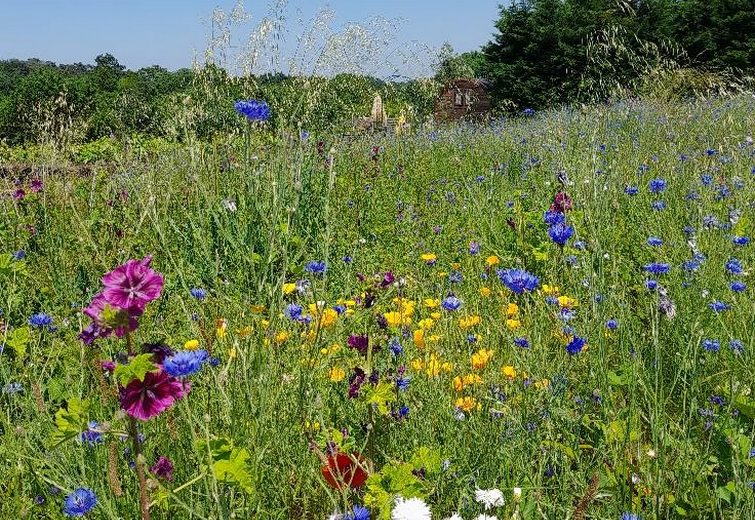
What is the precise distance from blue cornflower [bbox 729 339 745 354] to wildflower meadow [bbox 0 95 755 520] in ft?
0.08

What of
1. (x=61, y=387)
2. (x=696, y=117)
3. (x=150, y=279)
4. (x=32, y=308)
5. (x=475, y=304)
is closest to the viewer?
(x=150, y=279)

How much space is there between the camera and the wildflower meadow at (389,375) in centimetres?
110

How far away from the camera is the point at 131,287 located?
90 centimetres

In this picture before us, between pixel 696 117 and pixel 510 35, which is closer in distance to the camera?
pixel 696 117

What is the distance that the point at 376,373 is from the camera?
1613 mm

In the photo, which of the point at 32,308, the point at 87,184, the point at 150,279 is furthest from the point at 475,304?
the point at 87,184

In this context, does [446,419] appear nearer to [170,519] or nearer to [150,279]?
[170,519]

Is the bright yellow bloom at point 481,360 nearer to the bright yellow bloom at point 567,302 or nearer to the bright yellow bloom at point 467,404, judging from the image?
the bright yellow bloom at point 467,404

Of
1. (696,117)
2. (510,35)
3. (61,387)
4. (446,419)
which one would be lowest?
(61,387)

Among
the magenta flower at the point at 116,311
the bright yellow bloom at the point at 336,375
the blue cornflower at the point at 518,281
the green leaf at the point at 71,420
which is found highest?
the magenta flower at the point at 116,311

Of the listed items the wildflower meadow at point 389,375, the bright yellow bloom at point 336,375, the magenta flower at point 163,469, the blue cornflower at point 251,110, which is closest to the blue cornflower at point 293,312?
the wildflower meadow at point 389,375

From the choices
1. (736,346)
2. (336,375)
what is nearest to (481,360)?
(336,375)

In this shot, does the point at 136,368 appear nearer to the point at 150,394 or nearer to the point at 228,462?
the point at 150,394

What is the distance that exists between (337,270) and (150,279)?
254cm
